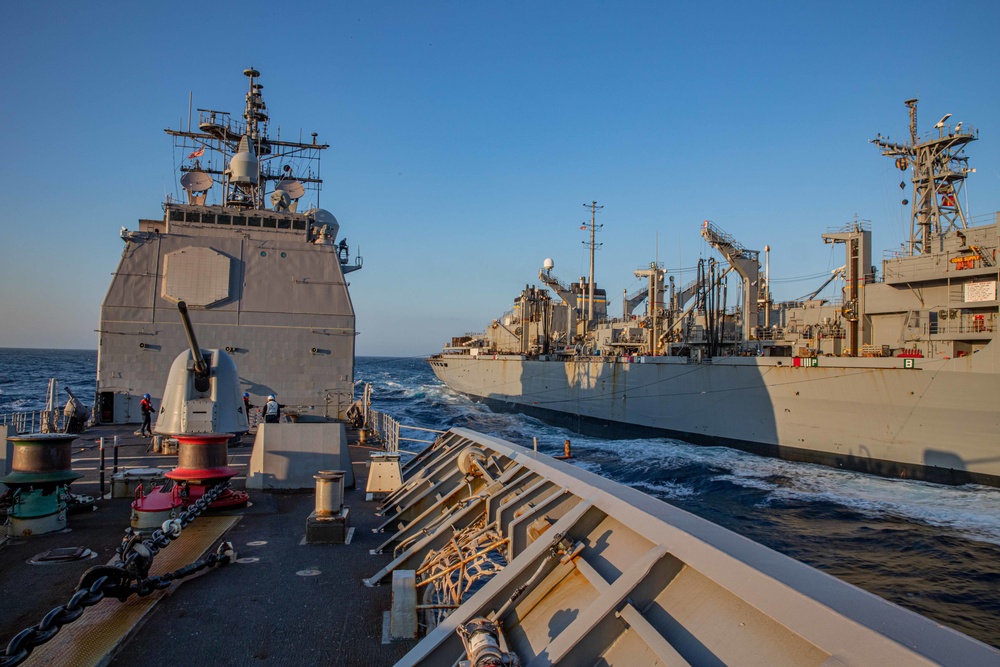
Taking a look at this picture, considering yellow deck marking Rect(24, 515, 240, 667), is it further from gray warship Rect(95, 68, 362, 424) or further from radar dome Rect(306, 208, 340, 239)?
radar dome Rect(306, 208, 340, 239)

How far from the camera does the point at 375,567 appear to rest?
19.3 feet

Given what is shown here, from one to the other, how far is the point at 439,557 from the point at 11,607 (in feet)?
11.1

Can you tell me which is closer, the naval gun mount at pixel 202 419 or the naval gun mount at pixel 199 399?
the naval gun mount at pixel 202 419

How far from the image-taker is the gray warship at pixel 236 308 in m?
15.9

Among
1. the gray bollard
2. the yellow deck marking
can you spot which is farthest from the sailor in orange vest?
the gray bollard

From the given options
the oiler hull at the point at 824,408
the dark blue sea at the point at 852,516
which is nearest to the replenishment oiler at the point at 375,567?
the dark blue sea at the point at 852,516

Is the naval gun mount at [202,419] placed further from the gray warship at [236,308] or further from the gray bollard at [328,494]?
the gray warship at [236,308]

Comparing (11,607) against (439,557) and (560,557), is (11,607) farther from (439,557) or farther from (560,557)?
(560,557)

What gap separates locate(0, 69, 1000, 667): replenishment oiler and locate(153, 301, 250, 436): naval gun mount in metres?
0.03

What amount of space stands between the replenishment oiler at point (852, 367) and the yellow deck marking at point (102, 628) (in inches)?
818

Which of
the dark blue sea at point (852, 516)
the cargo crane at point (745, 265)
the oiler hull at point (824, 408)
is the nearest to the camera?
the dark blue sea at point (852, 516)

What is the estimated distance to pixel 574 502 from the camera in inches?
168

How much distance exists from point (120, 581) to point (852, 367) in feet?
72.5

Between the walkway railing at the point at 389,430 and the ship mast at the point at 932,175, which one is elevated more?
the ship mast at the point at 932,175
